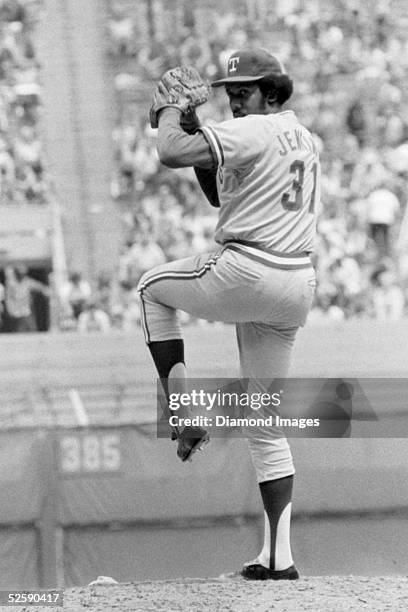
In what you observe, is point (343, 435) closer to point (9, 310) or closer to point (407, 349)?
point (407, 349)

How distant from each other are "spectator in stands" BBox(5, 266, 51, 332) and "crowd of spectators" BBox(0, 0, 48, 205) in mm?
1356

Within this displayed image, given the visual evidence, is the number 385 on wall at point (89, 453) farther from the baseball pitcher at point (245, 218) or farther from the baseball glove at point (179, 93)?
the baseball glove at point (179, 93)

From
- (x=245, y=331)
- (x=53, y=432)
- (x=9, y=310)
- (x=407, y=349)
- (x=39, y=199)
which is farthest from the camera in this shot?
(x=39, y=199)

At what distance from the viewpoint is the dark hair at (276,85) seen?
533 centimetres

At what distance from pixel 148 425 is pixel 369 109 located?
9244mm

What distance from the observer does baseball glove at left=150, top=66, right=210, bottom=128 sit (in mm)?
5199

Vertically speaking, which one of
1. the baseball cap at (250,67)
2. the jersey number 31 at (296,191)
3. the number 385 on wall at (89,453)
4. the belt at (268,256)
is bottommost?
the number 385 on wall at (89,453)

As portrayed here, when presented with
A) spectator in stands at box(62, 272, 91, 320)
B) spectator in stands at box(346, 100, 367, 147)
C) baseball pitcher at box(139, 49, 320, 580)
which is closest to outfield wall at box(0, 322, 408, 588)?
baseball pitcher at box(139, 49, 320, 580)

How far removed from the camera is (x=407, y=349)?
11805 millimetres

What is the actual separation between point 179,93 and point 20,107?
12.0m

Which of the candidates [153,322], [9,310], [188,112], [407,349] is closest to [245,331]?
[153,322]

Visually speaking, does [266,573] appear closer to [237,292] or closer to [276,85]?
[237,292]

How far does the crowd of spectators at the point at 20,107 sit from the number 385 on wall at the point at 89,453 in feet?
25.6

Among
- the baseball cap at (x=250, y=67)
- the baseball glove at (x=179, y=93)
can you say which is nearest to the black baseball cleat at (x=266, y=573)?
the baseball glove at (x=179, y=93)
